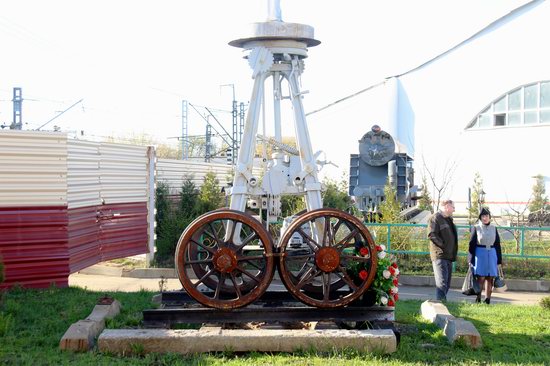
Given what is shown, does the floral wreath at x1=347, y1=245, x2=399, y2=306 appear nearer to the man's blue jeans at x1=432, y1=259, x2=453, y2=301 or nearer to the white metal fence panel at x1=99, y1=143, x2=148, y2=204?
the man's blue jeans at x1=432, y1=259, x2=453, y2=301

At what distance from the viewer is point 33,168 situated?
1181cm

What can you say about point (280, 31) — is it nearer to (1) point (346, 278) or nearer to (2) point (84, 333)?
(1) point (346, 278)

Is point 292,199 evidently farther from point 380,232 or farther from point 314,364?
point 314,364

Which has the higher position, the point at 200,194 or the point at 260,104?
the point at 260,104

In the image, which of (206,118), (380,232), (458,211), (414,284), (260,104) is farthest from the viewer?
(206,118)

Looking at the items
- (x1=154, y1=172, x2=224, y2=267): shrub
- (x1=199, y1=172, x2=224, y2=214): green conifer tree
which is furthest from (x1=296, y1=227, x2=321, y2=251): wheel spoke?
(x1=199, y1=172, x2=224, y2=214): green conifer tree

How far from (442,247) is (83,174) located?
253 inches

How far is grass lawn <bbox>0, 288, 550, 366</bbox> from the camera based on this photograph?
23.4ft

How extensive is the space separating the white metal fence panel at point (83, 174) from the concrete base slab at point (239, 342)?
19.1 ft

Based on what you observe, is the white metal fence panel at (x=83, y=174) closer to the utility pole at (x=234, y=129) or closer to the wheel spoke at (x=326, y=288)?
the wheel spoke at (x=326, y=288)

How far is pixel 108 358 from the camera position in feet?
23.5

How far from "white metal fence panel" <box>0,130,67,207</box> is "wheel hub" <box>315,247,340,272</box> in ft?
18.4

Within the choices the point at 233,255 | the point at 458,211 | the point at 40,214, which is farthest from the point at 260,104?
the point at 458,211

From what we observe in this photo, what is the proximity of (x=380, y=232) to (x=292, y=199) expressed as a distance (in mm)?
2932
